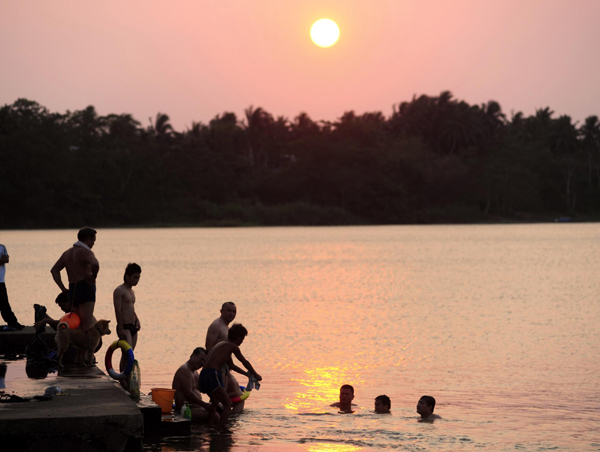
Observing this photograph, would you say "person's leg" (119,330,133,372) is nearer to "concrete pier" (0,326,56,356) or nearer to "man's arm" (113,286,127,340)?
"man's arm" (113,286,127,340)

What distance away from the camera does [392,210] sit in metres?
124

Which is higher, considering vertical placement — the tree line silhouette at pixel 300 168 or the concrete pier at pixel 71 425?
the tree line silhouette at pixel 300 168

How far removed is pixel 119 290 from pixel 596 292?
95.2ft

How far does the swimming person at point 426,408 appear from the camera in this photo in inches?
503

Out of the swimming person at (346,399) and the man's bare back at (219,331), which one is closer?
the man's bare back at (219,331)

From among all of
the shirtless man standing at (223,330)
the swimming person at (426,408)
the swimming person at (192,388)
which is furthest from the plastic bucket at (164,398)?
the swimming person at (426,408)

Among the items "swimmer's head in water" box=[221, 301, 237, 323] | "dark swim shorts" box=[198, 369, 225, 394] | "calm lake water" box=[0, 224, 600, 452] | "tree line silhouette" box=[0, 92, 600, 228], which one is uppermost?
"tree line silhouette" box=[0, 92, 600, 228]

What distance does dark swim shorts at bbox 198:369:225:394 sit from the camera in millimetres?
11188

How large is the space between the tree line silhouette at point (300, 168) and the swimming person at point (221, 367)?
9143cm

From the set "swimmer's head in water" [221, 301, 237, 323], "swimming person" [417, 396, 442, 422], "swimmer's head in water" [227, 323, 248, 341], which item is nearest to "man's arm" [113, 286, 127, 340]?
"swimmer's head in water" [221, 301, 237, 323]

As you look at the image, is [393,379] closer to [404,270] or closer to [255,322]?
[255,322]

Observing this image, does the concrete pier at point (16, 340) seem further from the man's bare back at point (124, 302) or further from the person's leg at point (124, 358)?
the man's bare back at point (124, 302)

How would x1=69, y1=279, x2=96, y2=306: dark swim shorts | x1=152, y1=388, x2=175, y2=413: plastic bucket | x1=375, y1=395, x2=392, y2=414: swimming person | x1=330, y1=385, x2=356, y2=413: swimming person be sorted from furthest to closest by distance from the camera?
x1=330, y1=385, x2=356, y2=413: swimming person
x1=375, y1=395, x2=392, y2=414: swimming person
x1=69, y1=279, x2=96, y2=306: dark swim shorts
x1=152, y1=388, x2=175, y2=413: plastic bucket

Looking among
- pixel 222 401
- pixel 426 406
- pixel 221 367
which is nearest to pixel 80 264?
pixel 221 367
